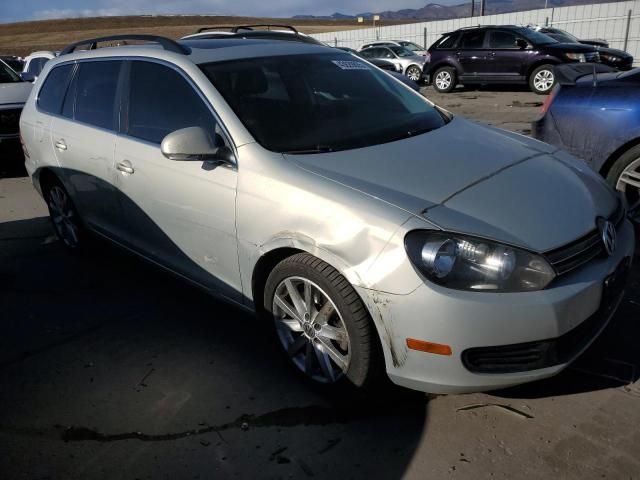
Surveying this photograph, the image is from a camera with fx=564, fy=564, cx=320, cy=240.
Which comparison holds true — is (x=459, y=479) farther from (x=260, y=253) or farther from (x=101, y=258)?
(x=101, y=258)

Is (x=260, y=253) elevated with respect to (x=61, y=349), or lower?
elevated

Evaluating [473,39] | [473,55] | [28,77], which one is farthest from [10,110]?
[473,39]

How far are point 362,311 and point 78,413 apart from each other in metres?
1.53

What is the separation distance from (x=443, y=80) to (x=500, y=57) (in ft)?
5.62

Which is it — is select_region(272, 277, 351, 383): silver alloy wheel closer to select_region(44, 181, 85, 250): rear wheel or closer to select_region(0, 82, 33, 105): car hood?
select_region(44, 181, 85, 250): rear wheel

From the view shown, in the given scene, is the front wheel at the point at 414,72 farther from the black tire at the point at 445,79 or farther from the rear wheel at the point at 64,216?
the rear wheel at the point at 64,216

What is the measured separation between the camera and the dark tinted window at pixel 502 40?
14211 mm

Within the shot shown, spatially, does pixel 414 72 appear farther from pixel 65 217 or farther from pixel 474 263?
pixel 474 263

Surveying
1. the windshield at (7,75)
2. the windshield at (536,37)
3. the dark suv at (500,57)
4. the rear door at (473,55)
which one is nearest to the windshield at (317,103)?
the windshield at (7,75)

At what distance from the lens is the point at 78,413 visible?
2.77 meters

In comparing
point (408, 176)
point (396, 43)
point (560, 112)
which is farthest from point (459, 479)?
point (396, 43)

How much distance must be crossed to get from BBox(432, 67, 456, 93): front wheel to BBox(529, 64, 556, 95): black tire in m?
2.27

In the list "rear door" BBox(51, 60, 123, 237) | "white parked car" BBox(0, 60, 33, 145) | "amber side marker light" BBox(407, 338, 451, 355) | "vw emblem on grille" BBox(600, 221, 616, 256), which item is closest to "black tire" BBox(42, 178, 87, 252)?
"rear door" BBox(51, 60, 123, 237)

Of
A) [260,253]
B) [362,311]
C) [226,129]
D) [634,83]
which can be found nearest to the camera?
[362,311]
